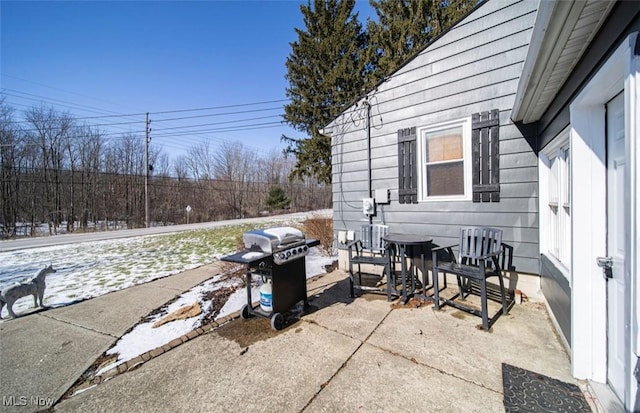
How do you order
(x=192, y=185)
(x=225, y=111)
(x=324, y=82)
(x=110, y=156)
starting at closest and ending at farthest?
1. (x=324, y=82)
2. (x=225, y=111)
3. (x=110, y=156)
4. (x=192, y=185)

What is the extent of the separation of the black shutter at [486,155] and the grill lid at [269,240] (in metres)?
2.53

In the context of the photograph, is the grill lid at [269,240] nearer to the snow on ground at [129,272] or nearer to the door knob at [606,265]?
the snow on ground at [129,272]

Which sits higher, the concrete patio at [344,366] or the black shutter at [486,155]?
the black shutter at [486,155]

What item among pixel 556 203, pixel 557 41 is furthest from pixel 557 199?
pixel 557 41

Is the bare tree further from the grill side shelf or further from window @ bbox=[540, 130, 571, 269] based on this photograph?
window @ bbox=[540, 130, 571, 269]

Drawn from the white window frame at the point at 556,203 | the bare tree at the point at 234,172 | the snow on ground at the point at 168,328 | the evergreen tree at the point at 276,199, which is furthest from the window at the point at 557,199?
the bare tree at the point at 234,172

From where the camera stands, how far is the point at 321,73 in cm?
1223

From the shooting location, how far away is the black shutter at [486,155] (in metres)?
3.16

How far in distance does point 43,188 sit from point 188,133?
26.7 ft

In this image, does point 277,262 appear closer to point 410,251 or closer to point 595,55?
point 410,251

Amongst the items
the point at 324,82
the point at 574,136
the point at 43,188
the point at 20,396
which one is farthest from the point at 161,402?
the point at 43,188

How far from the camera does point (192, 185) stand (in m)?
19.3

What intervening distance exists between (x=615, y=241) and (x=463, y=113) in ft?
7.80

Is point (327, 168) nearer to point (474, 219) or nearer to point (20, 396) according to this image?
point (474, 219)
